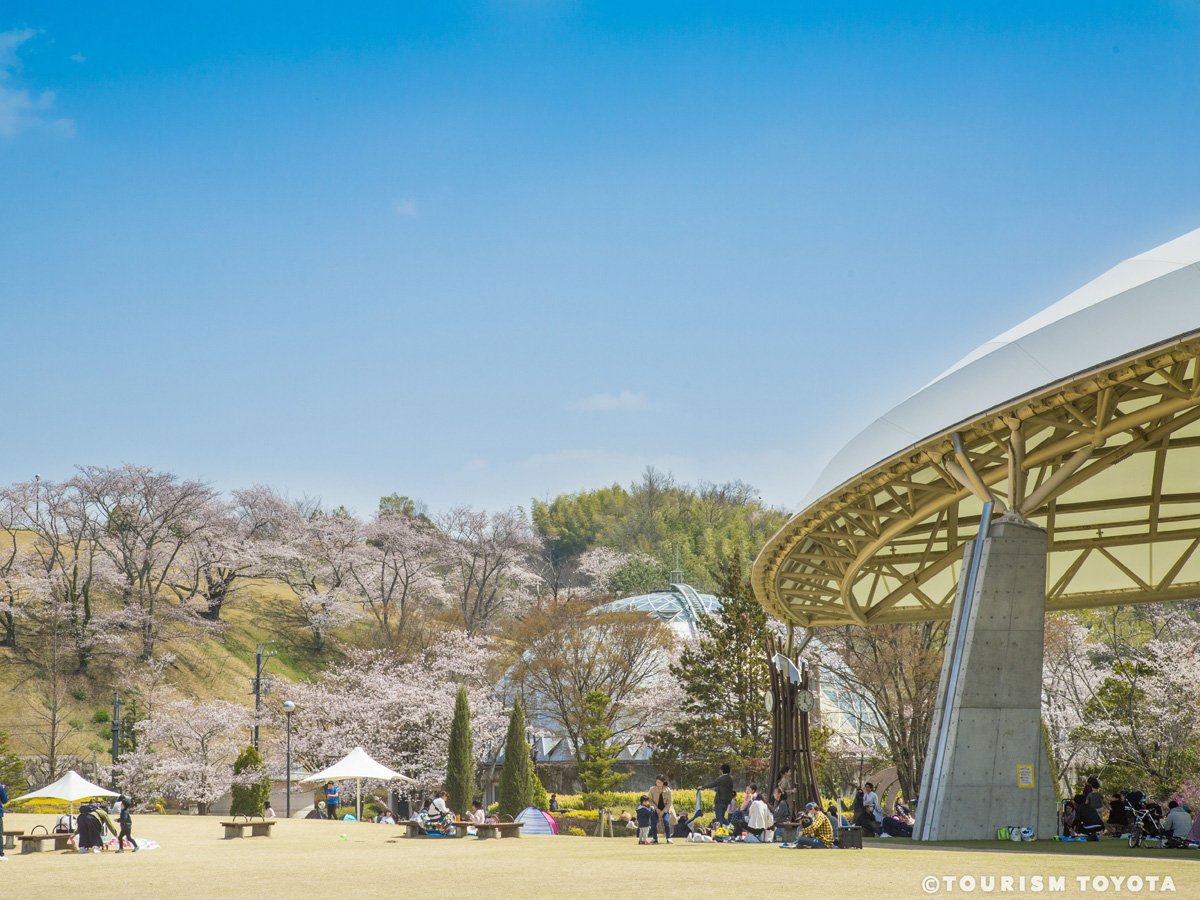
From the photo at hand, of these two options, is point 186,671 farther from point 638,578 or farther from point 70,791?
point 70,791

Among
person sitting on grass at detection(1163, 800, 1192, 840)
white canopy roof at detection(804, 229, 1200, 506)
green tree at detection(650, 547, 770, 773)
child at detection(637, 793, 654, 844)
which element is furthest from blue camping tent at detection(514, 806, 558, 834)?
person sitting on grass at detection(1163, 800, 1192, 840)

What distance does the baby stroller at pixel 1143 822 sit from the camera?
14430 millimetres

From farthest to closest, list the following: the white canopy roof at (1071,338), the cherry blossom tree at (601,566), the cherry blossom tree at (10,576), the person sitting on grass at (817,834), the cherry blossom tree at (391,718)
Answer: the cherry blossom tree at (601,566) < the cherry blossom tree at (10,576) < the cherry blossom tree at (391,718) < the person sitting on grass at (817,834) < the white canopy roof at (1071,338)

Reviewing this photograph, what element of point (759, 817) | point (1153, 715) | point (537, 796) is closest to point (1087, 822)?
point (759, 817)

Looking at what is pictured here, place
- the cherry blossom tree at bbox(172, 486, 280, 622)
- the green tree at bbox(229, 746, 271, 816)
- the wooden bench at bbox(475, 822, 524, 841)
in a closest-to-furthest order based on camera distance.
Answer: the wooden bench at bbox(475, 822, 524, 841), the green tree at bbox(229, 746, 271, 816), the cherry blossom tree at bbox(172, 486, 280, 622)

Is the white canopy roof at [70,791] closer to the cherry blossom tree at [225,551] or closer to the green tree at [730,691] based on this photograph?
the green tree at [730,691]

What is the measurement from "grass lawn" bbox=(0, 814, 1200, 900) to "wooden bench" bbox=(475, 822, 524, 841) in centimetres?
324

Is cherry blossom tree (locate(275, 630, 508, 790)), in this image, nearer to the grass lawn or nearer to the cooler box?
the grass lawn

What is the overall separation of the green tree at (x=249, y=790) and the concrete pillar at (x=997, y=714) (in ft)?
77.6

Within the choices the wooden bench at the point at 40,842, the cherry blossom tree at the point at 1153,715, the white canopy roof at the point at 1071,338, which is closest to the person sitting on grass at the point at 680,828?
the white canopy roof at the point at 1071,338

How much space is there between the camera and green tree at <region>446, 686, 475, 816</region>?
1312 inches

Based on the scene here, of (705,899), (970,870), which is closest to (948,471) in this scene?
(970,870)

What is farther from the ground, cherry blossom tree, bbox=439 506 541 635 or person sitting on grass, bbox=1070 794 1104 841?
cherry blossom tree, bbox=439 506 541 635

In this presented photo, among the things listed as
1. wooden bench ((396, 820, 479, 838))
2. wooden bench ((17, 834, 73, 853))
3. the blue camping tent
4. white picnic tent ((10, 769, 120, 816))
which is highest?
white picnic tent ((10, 769, 120, 816))
